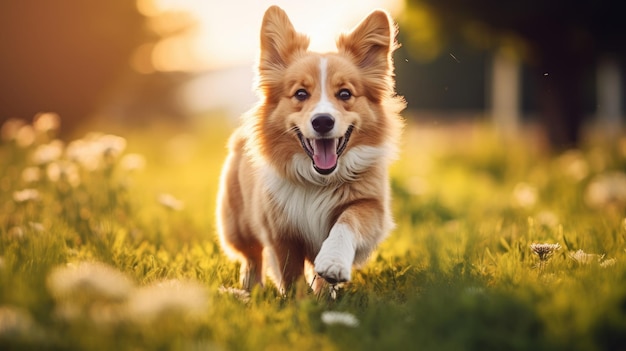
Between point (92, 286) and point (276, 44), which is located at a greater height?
point (276, 44)

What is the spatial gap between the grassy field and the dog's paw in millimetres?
145

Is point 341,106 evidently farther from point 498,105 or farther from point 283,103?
point 498,105

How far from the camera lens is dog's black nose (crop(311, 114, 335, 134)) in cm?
341

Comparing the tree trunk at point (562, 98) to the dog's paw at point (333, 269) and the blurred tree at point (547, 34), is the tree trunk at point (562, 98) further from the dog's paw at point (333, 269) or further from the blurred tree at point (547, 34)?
the dog's paw at point (333, 269)

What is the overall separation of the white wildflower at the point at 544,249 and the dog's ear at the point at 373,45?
4.08 feet

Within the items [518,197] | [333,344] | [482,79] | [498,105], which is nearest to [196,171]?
[518,197]

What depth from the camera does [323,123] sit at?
3422mm

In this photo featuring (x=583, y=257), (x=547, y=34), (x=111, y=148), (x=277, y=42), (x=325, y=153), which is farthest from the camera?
(x=547, y=34)

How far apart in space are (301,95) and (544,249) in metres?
1.49

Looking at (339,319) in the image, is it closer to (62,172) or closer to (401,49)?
(62,172)

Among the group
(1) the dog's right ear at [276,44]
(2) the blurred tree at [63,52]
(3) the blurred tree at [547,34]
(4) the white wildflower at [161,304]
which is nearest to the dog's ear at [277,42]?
(1) the dog's right ear at [276,44]

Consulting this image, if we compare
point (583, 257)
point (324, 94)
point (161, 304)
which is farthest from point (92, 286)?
point (583, 257)

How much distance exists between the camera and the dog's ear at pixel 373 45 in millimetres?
3848

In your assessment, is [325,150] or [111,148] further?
[111,148]
